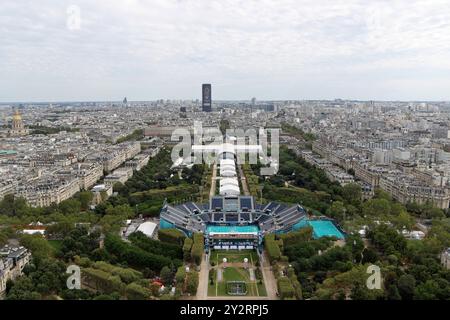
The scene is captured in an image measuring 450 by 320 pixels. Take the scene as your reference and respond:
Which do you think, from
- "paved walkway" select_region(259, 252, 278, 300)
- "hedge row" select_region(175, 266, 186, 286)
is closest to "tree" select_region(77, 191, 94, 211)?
"hedge row" select_region(175, 266, 186, 286)

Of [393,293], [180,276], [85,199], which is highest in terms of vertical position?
[85,199]

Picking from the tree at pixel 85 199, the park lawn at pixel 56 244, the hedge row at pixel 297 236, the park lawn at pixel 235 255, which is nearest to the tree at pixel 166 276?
the park lawn at pixel 235 255

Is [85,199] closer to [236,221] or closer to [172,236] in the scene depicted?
[172,236]

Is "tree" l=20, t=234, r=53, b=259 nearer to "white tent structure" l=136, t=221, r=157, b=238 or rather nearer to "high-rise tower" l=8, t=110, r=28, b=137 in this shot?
"white tent structure" l=136, t=221, r=157, b=238

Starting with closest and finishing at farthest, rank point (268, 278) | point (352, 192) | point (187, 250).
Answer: point (268, 278) → point (187, 250) → point (352, 192)

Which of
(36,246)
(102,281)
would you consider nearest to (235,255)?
(102,281)

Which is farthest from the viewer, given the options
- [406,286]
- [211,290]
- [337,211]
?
[337,211]

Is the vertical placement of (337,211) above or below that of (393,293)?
above
